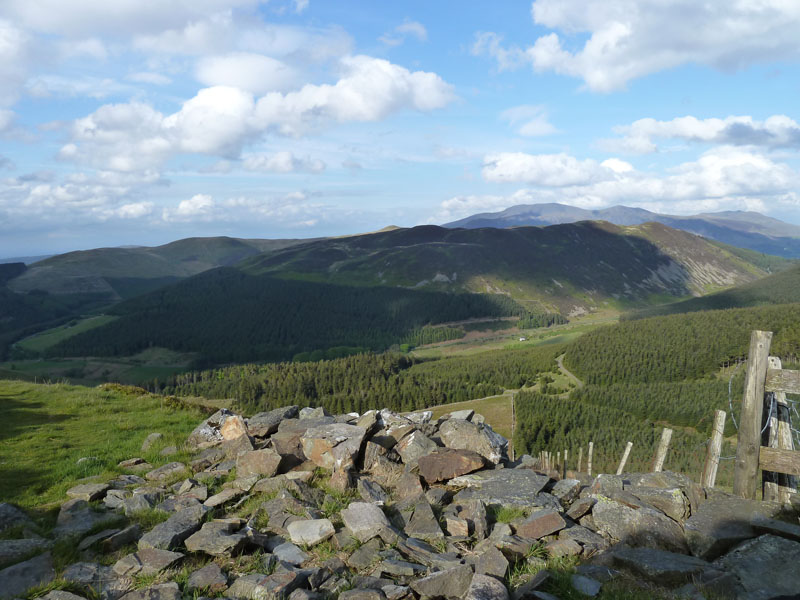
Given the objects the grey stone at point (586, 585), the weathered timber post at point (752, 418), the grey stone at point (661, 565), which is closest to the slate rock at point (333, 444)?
the grey stone at point (586, 585)

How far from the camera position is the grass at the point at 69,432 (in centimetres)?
1561

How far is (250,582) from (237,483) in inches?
225

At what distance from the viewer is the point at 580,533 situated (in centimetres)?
1070

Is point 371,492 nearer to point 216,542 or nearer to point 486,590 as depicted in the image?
point 216,542

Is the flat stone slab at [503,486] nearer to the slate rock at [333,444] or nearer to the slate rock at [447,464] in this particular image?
the slate rock at [447,464]

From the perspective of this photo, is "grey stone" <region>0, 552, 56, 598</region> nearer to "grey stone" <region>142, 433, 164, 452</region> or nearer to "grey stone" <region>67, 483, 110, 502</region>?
"grey stone" <region>67, 483, 110, 502</region>

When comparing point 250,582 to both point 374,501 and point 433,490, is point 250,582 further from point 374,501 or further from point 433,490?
point 433,490

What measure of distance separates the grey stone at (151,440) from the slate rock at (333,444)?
799 cm

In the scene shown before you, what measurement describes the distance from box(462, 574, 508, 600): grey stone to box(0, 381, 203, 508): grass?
44.4 ft

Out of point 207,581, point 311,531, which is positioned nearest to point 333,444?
point 311,531

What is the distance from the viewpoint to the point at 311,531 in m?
10.9

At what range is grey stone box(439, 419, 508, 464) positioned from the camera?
1557 cm

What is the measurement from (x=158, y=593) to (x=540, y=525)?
334 inches

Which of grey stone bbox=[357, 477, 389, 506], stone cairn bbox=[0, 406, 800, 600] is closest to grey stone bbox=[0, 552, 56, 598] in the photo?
stone cairn bbox=[0, 406, 800, 600]
